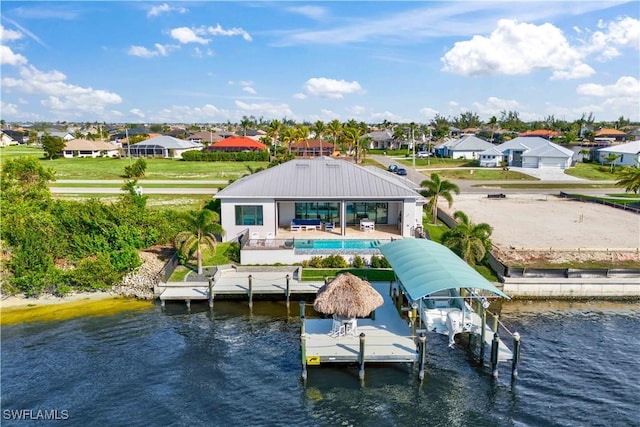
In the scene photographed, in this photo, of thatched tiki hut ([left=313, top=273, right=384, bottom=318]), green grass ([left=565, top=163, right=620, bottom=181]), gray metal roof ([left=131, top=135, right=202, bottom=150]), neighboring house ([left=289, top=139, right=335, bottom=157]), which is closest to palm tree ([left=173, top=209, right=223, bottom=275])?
thatched tiki hut ([left=313, top=273, right=384, bottom=318])

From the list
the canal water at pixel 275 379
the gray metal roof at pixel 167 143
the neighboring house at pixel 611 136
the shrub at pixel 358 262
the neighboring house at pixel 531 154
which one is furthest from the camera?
the neighboring house at pixel 611 136

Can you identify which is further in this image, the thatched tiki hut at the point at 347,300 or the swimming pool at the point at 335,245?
the swimming pool at the point at 335,245

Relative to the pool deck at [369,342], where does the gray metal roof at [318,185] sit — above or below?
above

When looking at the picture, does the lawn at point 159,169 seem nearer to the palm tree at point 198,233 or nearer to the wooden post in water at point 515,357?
the palm tree at point 198,233

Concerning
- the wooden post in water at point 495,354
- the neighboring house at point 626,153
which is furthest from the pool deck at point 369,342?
the neighboring house at point 626,153

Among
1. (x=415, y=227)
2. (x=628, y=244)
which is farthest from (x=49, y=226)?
(x=628, y=244)

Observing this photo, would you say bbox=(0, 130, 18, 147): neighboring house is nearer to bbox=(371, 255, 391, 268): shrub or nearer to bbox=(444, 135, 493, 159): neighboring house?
bbox=(444, 135, 493, 159): neighboring house

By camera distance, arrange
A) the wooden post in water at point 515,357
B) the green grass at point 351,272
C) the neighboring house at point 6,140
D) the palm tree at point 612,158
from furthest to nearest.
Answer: the neighboring house at point 6,140
the palm tree at point 612,158
the green grass at point 351,272
the wooden post in water at point 515,357
